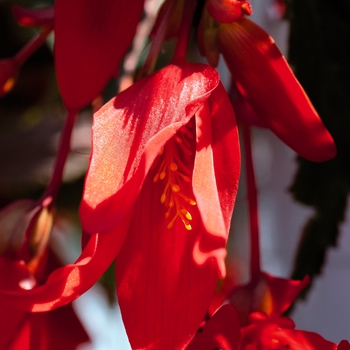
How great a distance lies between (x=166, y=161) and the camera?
294mm

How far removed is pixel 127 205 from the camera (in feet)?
0.73

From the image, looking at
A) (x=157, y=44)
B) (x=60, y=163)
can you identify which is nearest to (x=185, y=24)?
(x=157, y=44)

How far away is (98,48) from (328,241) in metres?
0.30

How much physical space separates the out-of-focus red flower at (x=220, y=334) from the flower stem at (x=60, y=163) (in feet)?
0.44

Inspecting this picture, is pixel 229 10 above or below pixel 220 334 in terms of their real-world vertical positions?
above

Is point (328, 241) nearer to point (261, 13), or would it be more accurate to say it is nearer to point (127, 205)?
point (127, 205)

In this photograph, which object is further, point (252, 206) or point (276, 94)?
point (252, 206)

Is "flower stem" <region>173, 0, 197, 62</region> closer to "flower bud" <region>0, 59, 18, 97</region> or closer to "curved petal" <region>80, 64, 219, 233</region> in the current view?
"curved petal" <region>80, 64, 219, 233</region>

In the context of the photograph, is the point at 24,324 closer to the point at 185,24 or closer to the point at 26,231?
the point at 26,231

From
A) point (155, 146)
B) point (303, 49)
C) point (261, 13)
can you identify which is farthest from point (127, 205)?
point (261, 13)

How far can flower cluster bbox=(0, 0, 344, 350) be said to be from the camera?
24 centimetres

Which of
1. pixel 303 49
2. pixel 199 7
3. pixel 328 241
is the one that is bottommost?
pixel 328 241

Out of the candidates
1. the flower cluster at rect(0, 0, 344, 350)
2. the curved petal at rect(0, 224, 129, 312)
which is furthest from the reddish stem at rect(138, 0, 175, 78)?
the curved petal at rect(0, 224, 129, 312)

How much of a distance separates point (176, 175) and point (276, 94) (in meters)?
0.07
